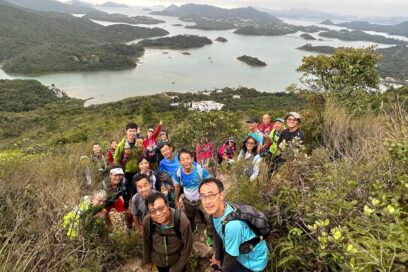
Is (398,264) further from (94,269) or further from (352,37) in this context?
(352,37)

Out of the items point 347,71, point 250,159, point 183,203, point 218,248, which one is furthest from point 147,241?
point 347,71

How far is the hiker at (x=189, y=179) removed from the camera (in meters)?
2.77

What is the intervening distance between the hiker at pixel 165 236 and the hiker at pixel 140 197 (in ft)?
1.13

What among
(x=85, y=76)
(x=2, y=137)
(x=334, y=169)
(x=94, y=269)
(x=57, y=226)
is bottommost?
(x=85, y=76)

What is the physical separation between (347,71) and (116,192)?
5.58m

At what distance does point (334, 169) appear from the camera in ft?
7.28

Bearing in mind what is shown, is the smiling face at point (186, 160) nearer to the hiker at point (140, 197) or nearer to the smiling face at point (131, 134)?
the hiker at point (140, 197)

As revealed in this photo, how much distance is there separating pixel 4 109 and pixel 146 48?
52931mm

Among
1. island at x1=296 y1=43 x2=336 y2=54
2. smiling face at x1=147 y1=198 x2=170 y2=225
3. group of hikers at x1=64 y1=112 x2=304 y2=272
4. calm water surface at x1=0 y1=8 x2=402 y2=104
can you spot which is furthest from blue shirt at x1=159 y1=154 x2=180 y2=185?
island at x1=296 y1=43 x2=336 y2=54

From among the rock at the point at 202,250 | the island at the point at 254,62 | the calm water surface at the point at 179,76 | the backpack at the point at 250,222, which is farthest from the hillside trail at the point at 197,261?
the island at the point at 254,62

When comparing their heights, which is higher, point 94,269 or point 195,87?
point 94,269

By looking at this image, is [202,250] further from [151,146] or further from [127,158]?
[151,146]

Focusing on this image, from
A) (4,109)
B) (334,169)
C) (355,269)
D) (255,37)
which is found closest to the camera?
(355,269)

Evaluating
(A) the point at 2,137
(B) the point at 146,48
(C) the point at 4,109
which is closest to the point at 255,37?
(B) the point at 146,48
